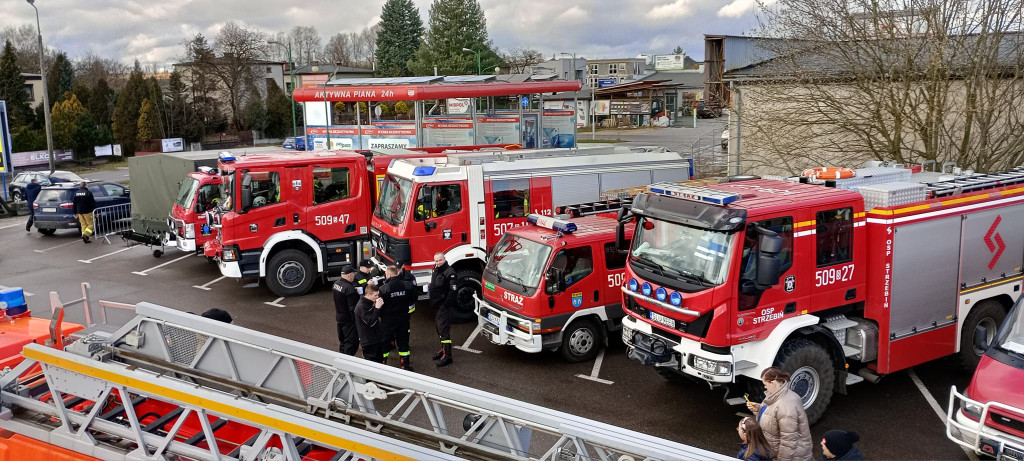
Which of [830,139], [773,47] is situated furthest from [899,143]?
[773,47]

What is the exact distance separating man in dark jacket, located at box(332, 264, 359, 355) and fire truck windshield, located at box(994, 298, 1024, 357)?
7157 mm

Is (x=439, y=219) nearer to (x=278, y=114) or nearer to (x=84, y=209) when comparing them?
(x=84, y=209)

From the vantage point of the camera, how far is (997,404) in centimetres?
625

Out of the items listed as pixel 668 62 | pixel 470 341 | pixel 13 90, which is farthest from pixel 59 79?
pixel 668 62

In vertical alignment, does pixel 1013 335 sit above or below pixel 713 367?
above

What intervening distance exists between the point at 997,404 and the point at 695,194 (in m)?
3.20

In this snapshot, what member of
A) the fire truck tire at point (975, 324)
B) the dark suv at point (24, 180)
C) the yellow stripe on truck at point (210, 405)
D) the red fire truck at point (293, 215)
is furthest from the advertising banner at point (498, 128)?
the yellow stripe on truck at point (210, 405)

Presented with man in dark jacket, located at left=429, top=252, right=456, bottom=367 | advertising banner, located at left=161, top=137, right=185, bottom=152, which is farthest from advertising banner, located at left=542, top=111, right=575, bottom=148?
advertising banner, located at left=161, top=137, right=185, bottom=152

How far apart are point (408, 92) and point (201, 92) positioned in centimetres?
3892

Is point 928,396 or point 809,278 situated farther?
point 928,396

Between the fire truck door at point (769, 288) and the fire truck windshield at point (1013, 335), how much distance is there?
1.73 metres

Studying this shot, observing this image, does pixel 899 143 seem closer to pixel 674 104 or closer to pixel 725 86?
pixel 725 86

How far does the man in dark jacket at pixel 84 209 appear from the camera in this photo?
771 inches

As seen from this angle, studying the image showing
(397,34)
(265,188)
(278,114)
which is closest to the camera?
(265,188)
